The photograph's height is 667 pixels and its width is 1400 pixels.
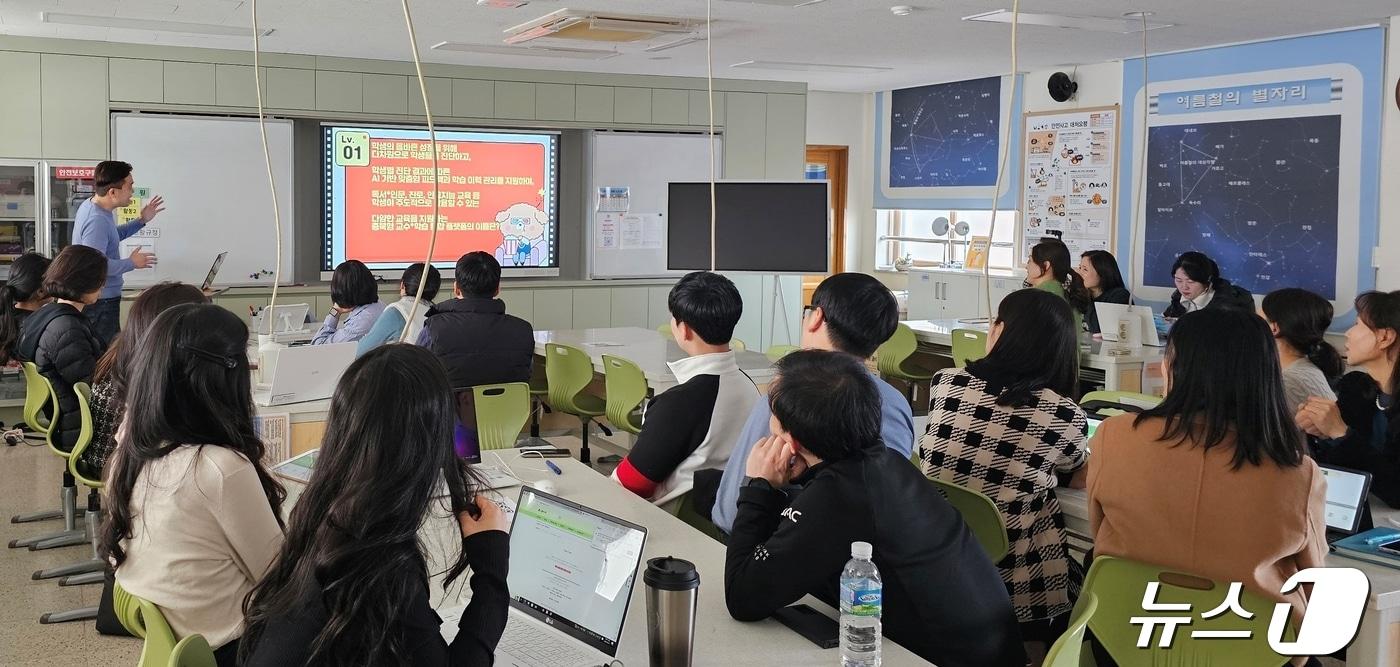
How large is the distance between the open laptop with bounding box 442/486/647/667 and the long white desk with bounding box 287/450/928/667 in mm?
77

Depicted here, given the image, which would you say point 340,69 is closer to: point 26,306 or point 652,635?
point 26,306

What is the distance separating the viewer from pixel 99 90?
7719mm

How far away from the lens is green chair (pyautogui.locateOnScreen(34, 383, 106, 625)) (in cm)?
418

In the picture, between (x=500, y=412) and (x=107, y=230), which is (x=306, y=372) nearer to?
(x=500, y=412)

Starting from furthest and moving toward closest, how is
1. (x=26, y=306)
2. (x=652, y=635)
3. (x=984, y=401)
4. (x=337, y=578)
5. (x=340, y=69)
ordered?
(x=340, y=69), (x=26, y=306), (x=984, y=401), (x=652, y=635), (x=337, y=578)

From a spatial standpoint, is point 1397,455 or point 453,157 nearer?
point 1397,455

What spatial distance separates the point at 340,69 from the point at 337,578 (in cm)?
744

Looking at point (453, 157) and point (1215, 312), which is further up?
point (453, 157)

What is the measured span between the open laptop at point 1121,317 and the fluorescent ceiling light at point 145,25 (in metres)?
4.99

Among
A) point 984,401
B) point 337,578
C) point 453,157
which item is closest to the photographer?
point 337,578

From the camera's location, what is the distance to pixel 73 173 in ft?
25.1

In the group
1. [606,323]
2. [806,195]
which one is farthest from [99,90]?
[806,195]

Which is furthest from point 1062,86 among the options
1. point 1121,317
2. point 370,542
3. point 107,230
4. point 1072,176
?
point 370,542

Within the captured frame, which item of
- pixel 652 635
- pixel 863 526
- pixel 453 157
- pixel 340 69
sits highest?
pixel 340 69
